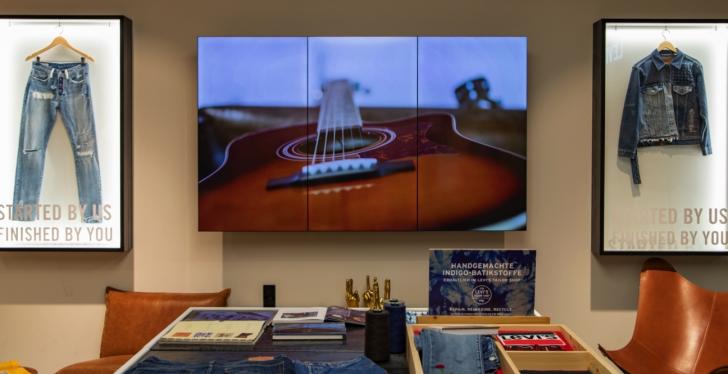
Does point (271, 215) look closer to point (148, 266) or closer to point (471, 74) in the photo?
point (148, 266)

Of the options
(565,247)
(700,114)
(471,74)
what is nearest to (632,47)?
(700,114)

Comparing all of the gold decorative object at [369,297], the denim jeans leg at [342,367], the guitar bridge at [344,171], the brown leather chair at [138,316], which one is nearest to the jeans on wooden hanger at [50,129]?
the brown leather chair at [138,316]

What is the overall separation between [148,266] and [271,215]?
86 cm

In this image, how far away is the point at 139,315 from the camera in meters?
3.33

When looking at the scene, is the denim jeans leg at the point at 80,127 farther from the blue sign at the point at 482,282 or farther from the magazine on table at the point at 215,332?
the blue sign at the point at 482,282

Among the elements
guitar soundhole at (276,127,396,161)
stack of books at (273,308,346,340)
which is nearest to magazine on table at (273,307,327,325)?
stack of books at (273,308,346,340)

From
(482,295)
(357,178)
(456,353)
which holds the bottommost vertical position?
(456,353)

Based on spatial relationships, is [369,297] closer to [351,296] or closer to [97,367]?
[351,296]

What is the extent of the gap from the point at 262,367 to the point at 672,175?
2.69 m

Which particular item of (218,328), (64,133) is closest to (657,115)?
(218,328)

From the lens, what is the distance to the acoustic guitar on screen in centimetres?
324

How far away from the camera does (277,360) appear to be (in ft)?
5.85

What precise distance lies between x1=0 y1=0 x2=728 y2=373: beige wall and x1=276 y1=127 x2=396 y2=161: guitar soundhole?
1.72 feet

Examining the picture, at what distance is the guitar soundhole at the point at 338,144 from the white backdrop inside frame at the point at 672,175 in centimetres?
133
